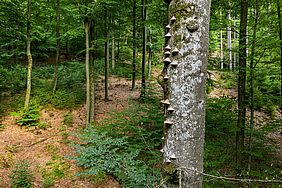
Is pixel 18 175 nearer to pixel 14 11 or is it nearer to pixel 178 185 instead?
pixel 178 185

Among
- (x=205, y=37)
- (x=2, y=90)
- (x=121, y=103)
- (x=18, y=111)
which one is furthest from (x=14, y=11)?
(x=205, y=37)

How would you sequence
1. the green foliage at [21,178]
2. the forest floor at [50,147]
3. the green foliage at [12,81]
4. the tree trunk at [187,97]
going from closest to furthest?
1. the tree trunk at [187,97]
2. the green foliage at [21,178]
3. the forest floor at [50,147]
4. the green foliage at [12,81]

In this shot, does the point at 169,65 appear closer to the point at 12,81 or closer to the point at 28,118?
the point at 28,118

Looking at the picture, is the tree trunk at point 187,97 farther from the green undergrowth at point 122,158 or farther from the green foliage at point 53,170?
the green foliage at point 53,170

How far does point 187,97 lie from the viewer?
1447 mm

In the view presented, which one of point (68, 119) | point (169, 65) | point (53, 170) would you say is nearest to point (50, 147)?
point (53, 170)

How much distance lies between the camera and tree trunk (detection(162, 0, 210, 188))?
1448 millimetres

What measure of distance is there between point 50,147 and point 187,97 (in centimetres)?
742

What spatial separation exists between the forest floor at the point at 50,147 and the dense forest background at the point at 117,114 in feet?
0.10

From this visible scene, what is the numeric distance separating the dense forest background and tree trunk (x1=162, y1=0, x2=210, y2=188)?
33.6 inches

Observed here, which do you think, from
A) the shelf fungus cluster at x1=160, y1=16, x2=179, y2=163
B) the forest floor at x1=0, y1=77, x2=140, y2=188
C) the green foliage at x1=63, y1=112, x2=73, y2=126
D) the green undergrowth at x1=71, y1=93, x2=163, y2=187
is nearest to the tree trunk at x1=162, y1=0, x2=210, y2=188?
the shelf fungus cluster at x1=160, y1=16, x2=179, y2=163

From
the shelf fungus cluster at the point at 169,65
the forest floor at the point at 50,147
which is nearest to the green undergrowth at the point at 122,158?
the shelf fungus cluster at the point at 169,65

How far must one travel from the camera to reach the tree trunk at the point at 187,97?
1448mm

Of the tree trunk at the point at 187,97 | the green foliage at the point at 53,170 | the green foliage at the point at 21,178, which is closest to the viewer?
the tree trunk at the point at 187,97
